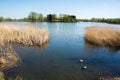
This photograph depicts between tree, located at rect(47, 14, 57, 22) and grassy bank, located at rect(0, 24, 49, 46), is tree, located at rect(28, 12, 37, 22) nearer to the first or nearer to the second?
tree, located at rect(47, 14, 57, 22)

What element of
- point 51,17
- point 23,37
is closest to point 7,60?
point 23,37

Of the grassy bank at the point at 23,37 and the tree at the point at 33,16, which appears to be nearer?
the grassy bank at the point at 23,37

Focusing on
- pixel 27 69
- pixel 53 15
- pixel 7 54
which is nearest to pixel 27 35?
pixel 7 54

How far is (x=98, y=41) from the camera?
1530 cm

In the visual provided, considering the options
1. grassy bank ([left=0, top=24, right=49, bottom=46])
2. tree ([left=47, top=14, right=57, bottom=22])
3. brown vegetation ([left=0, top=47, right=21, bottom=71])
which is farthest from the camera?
tree ([left=47, top=14, right=57, bottom=22])

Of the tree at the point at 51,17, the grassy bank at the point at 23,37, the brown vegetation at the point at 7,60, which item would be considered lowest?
the brown vegetation at the point at 7,60

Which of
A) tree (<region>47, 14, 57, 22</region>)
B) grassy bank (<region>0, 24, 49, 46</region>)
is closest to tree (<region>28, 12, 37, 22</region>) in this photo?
tree (<region>47, 14, 57, 22</region>)

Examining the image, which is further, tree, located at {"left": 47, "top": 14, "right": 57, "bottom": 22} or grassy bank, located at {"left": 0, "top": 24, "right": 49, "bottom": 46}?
tree, located at {"left": 47, "top": 14, "right": 57, "bottom": 22}

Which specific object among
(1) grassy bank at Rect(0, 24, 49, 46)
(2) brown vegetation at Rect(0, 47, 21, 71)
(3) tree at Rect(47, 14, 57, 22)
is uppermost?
(3) tree at Rect(47, 14, 57, 22)

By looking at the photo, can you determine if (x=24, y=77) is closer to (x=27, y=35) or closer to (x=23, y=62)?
(x=23, y=62)

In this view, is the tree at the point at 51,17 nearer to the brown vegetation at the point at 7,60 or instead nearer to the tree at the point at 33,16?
the tree at the point at 33,16

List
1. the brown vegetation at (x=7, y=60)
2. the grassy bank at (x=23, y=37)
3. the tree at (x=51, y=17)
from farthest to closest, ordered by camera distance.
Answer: the tree at (x=51, y=17), the grassy bank at (x=23, y=37), the brown vegetation at (x=7, y=60)

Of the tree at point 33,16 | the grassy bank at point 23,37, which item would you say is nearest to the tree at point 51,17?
the tree at point 33,16

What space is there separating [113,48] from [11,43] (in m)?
7.30
